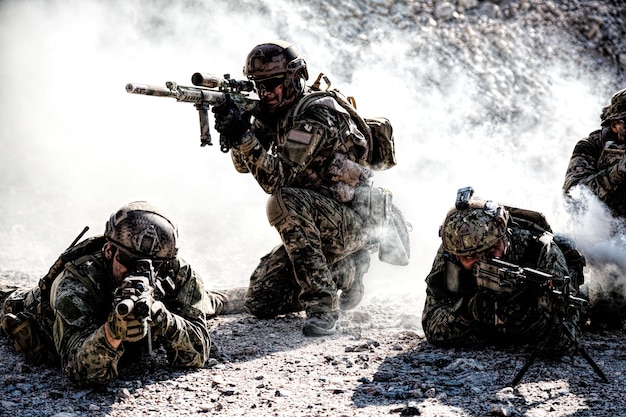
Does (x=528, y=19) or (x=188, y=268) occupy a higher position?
(x=528, y=19)

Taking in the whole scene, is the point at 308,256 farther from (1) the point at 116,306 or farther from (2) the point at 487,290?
(1) the point at 116,306

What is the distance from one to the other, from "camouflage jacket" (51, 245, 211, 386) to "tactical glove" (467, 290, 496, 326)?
5.40 ft

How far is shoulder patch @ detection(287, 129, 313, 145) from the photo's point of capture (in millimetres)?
6160

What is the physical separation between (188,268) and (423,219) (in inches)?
184

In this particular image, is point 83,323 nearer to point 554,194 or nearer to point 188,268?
point 188,268

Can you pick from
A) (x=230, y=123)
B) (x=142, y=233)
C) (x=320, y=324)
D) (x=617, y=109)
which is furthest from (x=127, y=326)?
(x=617, y=109)

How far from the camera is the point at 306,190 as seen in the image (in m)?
6.46

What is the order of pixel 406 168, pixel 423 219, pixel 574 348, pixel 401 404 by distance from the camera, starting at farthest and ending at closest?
pixel 406 168
pixel 423 219
pixel 574 348
pixel 401 404

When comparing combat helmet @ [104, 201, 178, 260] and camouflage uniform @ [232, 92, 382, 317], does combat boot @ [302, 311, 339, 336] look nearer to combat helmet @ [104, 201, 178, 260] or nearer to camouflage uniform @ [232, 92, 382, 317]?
camouflage uniform @ [232, 92, 382, 317]

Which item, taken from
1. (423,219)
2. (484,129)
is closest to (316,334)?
(423,219)

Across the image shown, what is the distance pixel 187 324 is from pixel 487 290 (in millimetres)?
1810

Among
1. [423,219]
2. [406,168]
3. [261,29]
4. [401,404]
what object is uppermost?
[261,29]

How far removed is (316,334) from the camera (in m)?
6.09

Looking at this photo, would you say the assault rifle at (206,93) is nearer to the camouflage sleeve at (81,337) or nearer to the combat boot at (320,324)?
the camouflage sleeve at (81,337)
